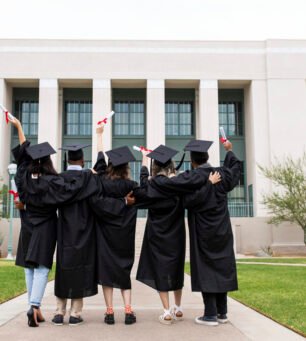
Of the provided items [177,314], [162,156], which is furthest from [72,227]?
[177,314]

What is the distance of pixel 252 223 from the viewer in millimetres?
29203

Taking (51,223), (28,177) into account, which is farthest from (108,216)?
(28,177)

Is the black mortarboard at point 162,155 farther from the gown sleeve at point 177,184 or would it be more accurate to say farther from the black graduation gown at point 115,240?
the black graduation gown at point 115,240

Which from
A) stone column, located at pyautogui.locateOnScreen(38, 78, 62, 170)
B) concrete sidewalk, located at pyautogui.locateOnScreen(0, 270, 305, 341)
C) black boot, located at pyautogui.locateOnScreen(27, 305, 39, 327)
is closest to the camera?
concrete sidewalk, located at pyautogui.locateOnScreen(0, 270, 305, 341)

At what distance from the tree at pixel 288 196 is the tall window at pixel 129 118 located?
938 cm

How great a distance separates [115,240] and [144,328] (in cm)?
114

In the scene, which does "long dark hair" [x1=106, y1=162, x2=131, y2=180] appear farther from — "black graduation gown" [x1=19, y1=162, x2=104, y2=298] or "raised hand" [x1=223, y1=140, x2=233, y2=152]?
"raised hand" [x1=223, y1=140, x2=233, y2=152]

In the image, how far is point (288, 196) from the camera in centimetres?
2683

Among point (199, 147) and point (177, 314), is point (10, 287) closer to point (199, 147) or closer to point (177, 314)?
point (177, 314)

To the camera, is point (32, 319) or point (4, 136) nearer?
point (32, 319)

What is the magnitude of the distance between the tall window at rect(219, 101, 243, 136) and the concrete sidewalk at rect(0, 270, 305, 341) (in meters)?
26.5

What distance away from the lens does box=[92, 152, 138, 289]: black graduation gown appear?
5840 mm

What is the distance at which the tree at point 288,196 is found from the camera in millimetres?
26328

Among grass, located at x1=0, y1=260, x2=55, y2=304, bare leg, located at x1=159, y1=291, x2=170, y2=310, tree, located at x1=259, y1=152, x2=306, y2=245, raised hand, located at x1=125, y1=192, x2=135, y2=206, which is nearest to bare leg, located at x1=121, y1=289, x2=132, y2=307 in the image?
bare leg, located at x1=159, y1=291, x2=170, y2=310
